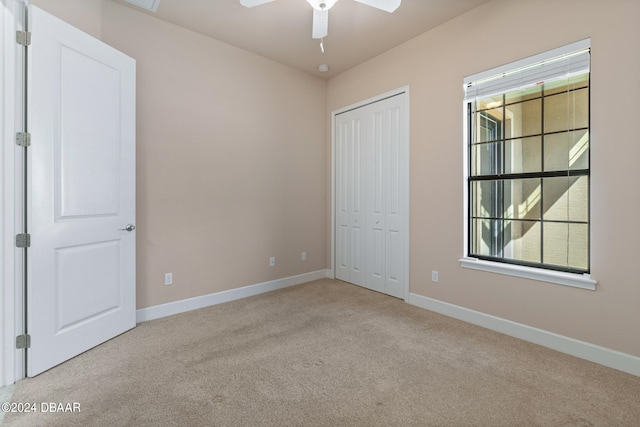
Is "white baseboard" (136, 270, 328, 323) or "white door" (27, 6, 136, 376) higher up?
"white door" (27, 6, 136, 376)

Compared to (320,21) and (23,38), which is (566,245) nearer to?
(320,21)

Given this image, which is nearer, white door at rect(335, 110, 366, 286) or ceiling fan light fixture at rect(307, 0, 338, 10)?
ceiling fan light fixture at rect(307, 0, 338, 10)

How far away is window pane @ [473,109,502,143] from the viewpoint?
9.48 feet

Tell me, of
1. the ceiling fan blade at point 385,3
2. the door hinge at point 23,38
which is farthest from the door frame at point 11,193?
the ceiling fan blade at point 385,3

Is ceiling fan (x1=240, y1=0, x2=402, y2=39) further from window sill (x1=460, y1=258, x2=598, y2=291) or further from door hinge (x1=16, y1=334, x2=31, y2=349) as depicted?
door hinge (x1=16, y1=334, x2=31, y2=349)

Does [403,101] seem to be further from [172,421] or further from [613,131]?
[172,421]

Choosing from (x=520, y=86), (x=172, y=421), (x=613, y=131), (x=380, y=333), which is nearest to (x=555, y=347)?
(x=380, y=333)

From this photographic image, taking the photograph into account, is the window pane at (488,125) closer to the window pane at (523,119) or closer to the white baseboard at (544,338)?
the window pane at (523,119)

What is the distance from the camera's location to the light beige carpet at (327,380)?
5.41 feet

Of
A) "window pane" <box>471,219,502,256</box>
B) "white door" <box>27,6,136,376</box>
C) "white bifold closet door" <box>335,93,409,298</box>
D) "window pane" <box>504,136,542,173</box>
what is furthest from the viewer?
"white bifold closet door" <box>335,93,409,298</box>

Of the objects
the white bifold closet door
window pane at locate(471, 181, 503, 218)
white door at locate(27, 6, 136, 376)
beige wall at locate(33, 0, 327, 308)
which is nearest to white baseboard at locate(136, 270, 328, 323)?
beige wall at locate(33, 0, 327, 308)

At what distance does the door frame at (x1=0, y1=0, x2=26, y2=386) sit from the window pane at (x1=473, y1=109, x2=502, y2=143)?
3.67m

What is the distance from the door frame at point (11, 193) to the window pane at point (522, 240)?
3822 millimetres

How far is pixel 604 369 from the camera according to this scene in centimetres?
212
